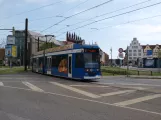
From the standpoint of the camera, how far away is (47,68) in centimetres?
3875

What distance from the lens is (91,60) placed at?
1111 inches

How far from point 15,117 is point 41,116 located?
81cm

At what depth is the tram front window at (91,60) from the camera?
28031 millimetres

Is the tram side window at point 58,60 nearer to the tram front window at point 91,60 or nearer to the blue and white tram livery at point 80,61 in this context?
the blue and white tram livery at point 80,61

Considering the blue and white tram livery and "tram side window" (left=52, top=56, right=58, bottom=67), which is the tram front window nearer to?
the blue and white tram livery

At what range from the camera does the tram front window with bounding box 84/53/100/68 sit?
28.0 meters

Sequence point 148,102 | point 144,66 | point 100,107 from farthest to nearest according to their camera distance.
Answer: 1. point 144,66
2. point 148,102
3. point 100,107

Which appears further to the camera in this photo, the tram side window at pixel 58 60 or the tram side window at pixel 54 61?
the tram side window at pixel 54 61

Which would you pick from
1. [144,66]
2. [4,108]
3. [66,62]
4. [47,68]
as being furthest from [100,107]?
[144,66]

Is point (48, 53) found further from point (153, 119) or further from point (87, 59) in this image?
point (153, 119)

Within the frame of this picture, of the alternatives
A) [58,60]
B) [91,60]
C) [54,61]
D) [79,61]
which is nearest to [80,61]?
[79,61]

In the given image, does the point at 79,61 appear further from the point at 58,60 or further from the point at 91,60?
the point at 58,60

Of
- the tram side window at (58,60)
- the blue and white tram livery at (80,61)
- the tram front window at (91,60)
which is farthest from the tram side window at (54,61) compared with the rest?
the tram front window at (91,60)

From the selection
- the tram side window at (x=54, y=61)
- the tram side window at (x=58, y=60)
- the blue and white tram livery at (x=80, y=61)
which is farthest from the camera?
the tram side window at (x=54, y=61)
